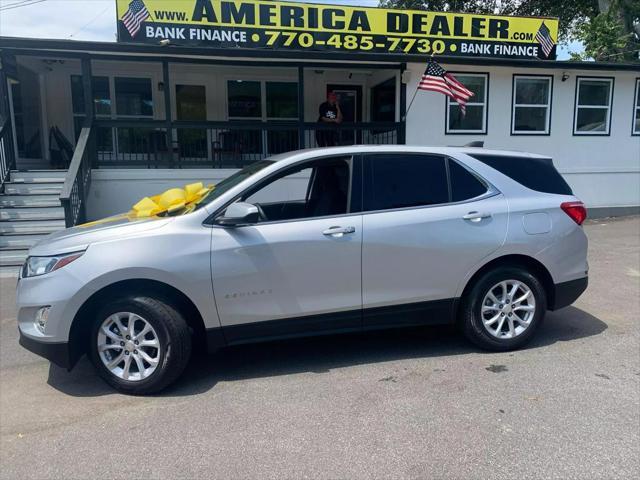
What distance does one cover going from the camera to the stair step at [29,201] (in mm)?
9547

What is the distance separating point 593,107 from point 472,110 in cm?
333

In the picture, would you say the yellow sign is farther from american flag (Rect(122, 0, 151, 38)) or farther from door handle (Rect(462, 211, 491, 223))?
door handle (Rect(462, 211, 491, 223))

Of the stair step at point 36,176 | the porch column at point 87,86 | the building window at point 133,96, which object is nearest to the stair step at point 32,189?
the stair step at point 36,176

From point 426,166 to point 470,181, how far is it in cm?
42

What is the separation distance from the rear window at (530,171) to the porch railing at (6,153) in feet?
30.1

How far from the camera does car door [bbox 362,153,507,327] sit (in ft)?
14.0

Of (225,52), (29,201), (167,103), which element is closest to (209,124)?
(167,103)

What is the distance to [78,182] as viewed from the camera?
9484mm

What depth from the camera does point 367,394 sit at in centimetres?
386

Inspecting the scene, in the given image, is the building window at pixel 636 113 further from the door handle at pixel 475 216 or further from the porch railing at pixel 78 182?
the porch railing at pixel 78 182

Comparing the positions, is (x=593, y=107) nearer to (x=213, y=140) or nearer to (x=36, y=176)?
(x=213, y=140)

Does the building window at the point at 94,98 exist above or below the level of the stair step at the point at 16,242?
above

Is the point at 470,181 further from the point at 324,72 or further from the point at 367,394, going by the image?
the point at 324,72

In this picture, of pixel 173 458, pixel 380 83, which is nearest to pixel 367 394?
pixel 173 458
